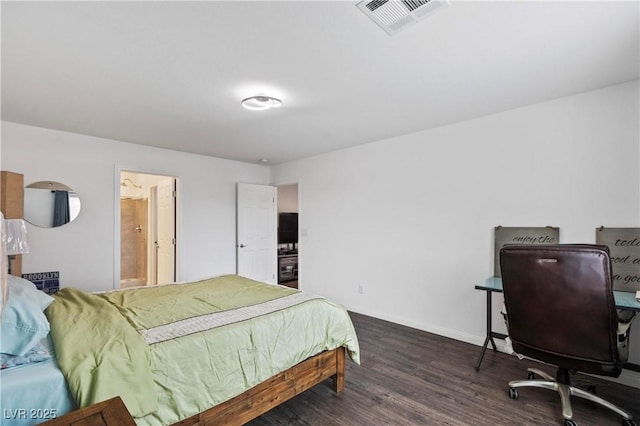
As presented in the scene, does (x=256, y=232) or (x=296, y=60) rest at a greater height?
(x=296, y=60)

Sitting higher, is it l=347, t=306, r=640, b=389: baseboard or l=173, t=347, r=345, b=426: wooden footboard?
l=173, t=347, r=345, b=426: wooden footboard

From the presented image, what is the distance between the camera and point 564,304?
1.93 m

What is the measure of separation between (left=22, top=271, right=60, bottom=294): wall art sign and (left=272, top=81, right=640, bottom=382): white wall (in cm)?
328

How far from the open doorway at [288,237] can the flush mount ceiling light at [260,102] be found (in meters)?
2.86

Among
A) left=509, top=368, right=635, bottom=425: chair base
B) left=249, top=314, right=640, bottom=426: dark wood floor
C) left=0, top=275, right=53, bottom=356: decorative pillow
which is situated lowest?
left=249, top=314, right=640, bottom=426: dark wood floor

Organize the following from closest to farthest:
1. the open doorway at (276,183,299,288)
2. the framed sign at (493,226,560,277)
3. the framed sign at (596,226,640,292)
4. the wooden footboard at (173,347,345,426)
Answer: the wooden footboard at (173,347,345,426) < the framed sign at (596,226,640,292) < the framed sign at (493,226,560,277) < the open doorway at (276,183,299,288)

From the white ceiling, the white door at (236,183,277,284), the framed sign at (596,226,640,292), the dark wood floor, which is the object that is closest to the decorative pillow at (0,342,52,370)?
the dark wood floor

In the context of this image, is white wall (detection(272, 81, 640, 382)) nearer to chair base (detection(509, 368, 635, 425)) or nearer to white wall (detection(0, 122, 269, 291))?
chair base (detection(509, 368, 635, 425))

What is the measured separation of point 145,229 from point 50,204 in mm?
2626

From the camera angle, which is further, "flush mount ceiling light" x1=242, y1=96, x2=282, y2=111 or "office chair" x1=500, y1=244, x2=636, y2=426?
"flush mount ceiling light" x1=242, y1=96, x2=282, y2=111

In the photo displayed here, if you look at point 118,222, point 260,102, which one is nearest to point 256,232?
point 118,222

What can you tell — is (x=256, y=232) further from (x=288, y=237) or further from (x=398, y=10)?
(x=398, y=10)

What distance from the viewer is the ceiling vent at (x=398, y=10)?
5.06ft

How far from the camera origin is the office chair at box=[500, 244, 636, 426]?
1.82 m
